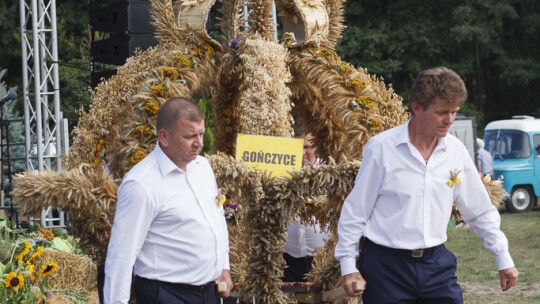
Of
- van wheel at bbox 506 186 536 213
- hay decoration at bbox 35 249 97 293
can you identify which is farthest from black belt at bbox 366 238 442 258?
van wheel at bbox 506 186 536 213

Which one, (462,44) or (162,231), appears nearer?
(162,231)

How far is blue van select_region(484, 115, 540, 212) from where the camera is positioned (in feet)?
62.1

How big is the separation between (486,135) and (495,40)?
867 centimetres

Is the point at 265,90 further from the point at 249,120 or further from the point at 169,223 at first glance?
the point at 169,223

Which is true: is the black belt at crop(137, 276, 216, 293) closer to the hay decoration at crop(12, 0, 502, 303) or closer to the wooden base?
the hay decoration at crop(12, 0, 502, 303)

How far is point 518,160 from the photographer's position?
19250mm

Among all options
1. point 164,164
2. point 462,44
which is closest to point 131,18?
point 164,164

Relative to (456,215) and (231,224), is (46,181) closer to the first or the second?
(231,224)

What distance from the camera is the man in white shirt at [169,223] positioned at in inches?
121

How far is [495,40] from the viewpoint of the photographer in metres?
28.3

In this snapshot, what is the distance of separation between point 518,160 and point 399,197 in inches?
660

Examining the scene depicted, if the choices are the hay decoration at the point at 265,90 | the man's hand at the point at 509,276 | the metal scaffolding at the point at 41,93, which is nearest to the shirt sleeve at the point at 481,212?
the man's hand at the point at 509,276

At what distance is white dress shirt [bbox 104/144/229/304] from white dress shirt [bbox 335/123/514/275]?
57 centimetres

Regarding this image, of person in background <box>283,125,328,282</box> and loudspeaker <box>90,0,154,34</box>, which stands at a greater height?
loudspeaker <box>90,0,154,34</box>
